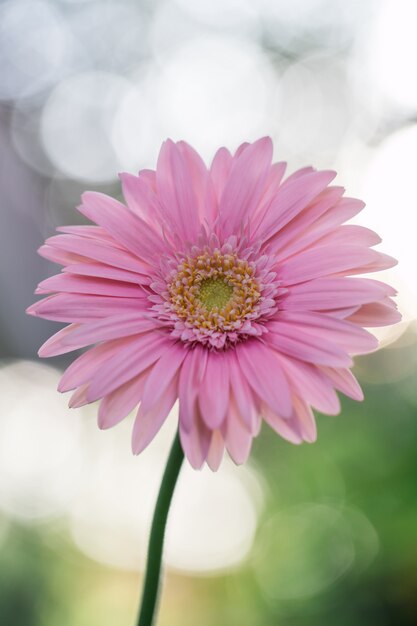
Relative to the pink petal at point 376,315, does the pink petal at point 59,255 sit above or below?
below

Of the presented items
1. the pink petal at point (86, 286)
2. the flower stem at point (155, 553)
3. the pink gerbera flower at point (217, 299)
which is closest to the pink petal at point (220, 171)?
the pink gerbera flower at point (217, 299)

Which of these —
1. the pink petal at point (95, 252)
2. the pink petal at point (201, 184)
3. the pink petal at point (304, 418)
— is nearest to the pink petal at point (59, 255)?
the pink petal at point (95, 252)

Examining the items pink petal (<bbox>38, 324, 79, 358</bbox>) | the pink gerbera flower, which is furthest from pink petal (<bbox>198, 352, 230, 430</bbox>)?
pink petal (<bbox>38, 324, 79, 358</bbox>)

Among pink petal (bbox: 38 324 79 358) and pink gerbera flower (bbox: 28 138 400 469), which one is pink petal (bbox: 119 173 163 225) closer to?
pink gerbera flower (bbox: 28 138 400 469)

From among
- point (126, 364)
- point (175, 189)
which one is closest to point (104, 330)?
point (126, 364)

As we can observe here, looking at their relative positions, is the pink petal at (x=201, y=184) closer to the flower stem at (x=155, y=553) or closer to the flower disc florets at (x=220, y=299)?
the flower disc florets at (x=220, y=299)

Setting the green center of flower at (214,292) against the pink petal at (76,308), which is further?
the green center of flower at (214,292)

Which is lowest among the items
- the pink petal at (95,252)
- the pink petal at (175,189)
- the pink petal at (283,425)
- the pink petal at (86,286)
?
the pink petal at (283,425)

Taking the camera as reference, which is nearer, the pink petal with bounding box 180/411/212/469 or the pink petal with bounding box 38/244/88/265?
the pink petal with bounding box 180/411/212/469
